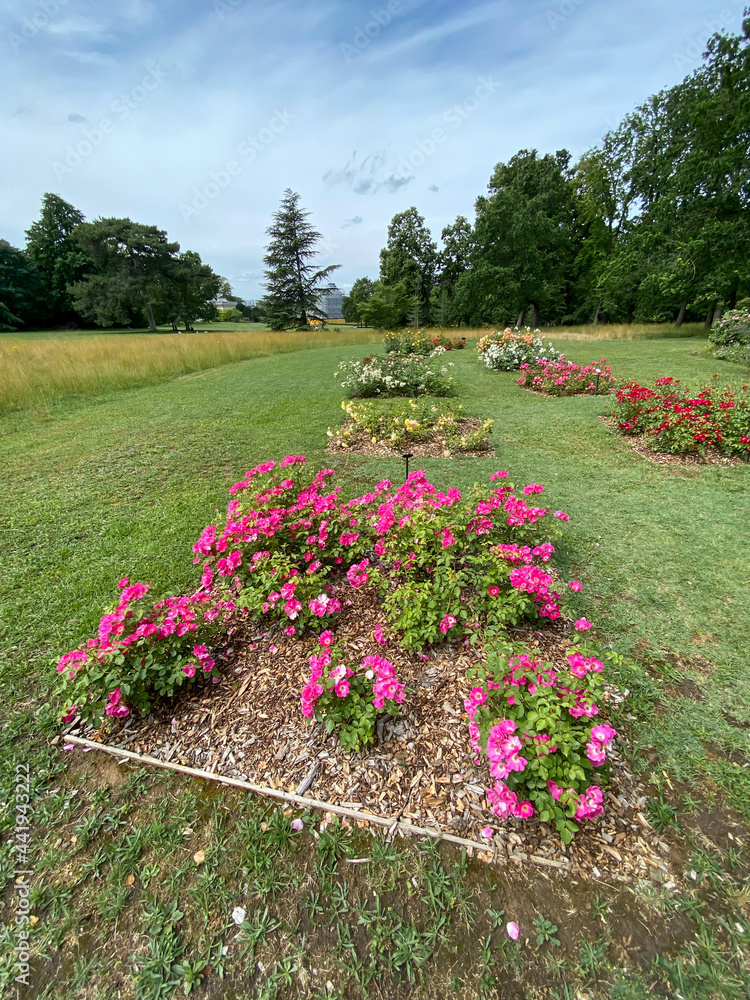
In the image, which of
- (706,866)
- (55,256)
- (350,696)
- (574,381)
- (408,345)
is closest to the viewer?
(706,866)

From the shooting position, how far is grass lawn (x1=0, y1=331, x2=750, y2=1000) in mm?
1112

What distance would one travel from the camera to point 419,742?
1.67 metres

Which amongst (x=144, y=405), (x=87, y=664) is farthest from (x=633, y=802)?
(x=144, y=405)

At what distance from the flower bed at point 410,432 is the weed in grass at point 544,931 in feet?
14.0

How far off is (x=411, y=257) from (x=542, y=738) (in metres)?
39.8

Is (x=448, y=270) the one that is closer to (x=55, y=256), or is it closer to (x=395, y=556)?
(x=55, y=256)

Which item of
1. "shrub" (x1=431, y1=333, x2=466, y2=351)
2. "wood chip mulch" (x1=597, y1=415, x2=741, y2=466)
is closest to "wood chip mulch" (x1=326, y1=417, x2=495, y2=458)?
"wood chip mulch" (x1=597, y1=415, x2=741, y2=466)

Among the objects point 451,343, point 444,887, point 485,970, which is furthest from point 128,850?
point 451,343

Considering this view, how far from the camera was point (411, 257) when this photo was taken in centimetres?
3444

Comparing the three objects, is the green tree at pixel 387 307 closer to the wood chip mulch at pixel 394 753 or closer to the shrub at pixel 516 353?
the shrub at pixel 516 353

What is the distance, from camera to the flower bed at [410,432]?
5.13 metres

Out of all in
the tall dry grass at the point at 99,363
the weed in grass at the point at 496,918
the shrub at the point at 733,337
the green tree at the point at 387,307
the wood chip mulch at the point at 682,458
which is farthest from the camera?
the green tree at the point at 387,307

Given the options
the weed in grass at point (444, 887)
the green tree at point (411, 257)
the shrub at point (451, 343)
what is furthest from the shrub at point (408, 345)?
the green tree at point (411, 257)

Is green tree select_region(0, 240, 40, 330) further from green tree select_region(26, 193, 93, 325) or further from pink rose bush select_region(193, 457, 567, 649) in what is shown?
pink rose bush select_region(193, 457, 567, 649)
